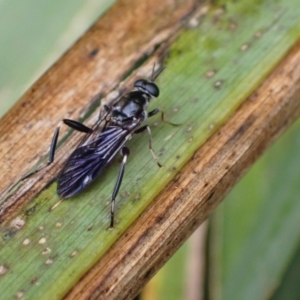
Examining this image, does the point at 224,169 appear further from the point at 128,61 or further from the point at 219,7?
the point at 219,7

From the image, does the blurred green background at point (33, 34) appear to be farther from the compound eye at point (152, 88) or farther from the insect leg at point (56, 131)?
the compound eye at point (152, 88)

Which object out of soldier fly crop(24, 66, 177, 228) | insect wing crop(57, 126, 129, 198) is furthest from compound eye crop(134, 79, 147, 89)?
insect wing crop(57, 126, 129, 198)

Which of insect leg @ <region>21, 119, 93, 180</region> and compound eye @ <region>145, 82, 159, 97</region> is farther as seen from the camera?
compound eye @ <region>145, 82, 159, 97</region>

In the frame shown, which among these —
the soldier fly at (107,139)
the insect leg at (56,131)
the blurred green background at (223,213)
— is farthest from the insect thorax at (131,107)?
the blurred green background at (223,213)

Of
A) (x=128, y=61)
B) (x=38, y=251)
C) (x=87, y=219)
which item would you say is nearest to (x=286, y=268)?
(x=87, y=219)

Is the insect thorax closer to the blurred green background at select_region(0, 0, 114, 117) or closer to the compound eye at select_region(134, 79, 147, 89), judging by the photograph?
the compound eye at select_region(134, 79, 147, 89)
